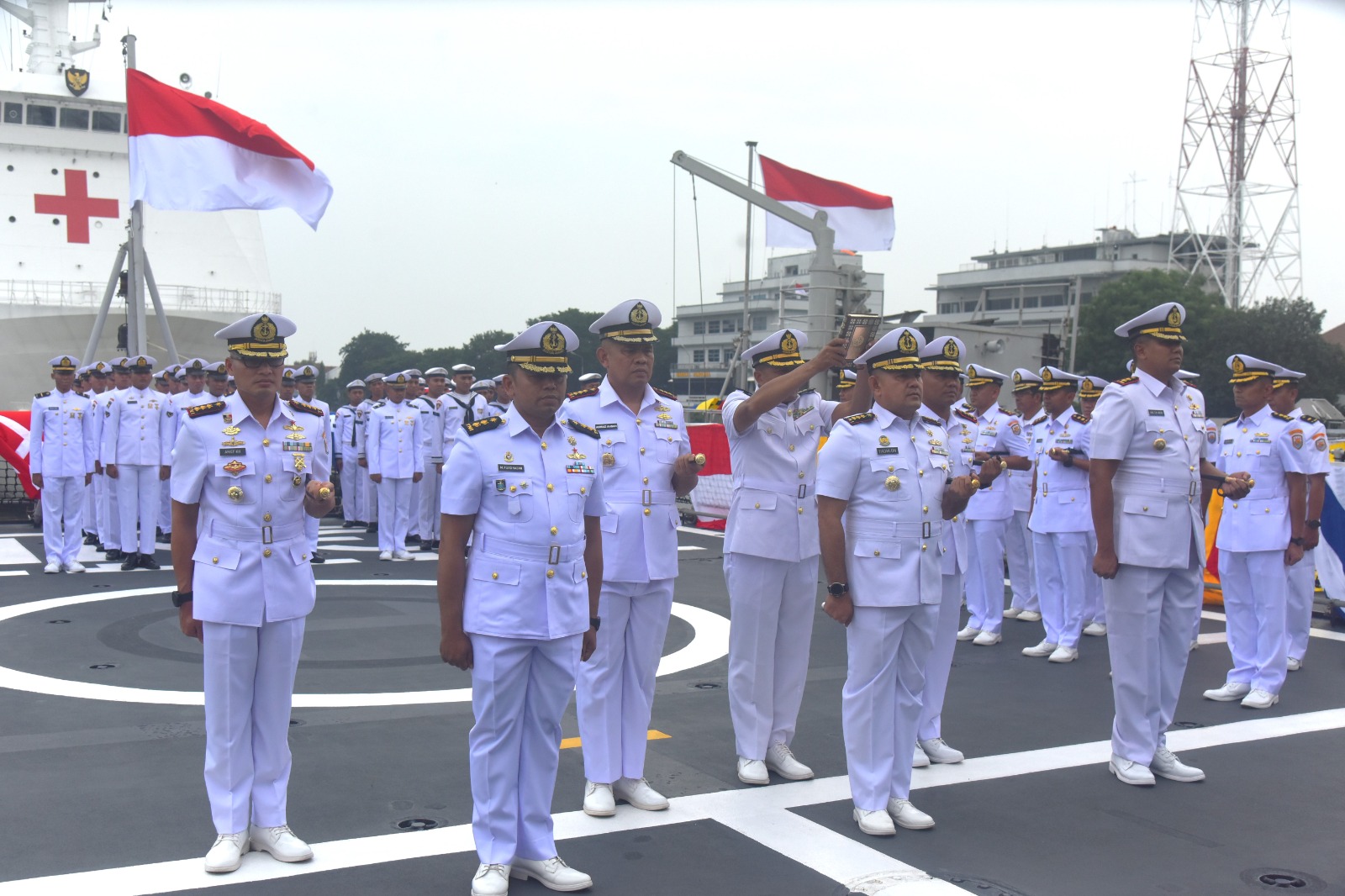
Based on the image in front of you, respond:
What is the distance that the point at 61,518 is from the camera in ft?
39.8

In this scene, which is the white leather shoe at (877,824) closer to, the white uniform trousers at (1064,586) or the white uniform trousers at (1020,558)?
the white uniform trousers at (1064,586)

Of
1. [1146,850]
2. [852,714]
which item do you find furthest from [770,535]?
[1146,850]

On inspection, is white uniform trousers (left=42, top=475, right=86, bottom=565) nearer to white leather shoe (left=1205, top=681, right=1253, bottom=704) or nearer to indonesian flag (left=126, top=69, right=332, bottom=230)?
indonesian flag (left=126, top=69, right=332, bottom=230)

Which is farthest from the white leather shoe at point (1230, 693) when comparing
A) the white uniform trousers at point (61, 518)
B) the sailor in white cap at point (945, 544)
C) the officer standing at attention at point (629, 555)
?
the white uniform trousers at point (61, 518)

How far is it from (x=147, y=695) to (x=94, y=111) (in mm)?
28692

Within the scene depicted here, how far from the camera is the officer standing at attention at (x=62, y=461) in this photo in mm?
12023

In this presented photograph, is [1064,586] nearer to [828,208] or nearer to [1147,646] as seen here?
[1147,646]

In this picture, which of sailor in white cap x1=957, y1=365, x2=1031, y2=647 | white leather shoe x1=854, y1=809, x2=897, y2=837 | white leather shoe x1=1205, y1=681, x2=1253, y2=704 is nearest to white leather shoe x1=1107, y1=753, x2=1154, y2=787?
white leather shoe x1=854, y1=809, x2=897, y2=837

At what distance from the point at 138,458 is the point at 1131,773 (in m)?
10.9

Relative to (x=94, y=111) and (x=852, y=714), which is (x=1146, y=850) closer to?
(x=852, y=714)

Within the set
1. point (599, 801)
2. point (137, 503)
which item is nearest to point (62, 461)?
point (137, 503)

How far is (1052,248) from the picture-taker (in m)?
98.9

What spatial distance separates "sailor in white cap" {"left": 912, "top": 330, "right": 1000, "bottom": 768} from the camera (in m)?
5.45

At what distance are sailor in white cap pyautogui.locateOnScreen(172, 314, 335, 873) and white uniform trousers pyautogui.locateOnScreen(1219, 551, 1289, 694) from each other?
6.01 meters
